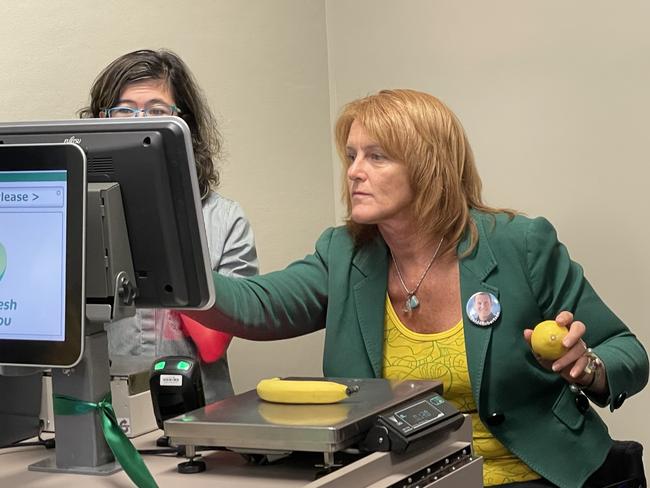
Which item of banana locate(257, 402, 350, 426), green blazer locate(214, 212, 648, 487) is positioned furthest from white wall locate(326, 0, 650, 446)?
banana locate(257, 402, 350, 426)

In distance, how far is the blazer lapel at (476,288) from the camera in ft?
7.36

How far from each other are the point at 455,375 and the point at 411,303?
0.65ft

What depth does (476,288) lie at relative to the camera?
231 cm

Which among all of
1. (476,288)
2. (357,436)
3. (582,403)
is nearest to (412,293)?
(476,288)

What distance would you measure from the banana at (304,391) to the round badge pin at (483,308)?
0.60 meters

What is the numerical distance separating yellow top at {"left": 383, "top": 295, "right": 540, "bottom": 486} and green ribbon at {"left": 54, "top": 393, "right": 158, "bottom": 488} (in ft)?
2.82

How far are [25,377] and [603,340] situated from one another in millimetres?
1244

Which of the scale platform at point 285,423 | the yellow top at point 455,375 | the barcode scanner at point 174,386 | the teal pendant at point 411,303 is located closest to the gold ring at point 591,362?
the yellow top at point 455,375

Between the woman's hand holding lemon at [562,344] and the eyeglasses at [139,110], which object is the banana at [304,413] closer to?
the woman's hand holding lemon at [562,344]

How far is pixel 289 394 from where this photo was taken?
1.69 meters

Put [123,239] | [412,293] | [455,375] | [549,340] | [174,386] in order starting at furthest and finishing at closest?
[412,293] → [455,375] → [549,340] → [174,386] → [123,239]

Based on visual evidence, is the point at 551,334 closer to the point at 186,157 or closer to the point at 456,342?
the point at 456,342

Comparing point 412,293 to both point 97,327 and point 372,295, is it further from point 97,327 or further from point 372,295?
point 97,327

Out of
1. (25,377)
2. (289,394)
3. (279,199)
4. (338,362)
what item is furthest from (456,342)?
(279,199)
